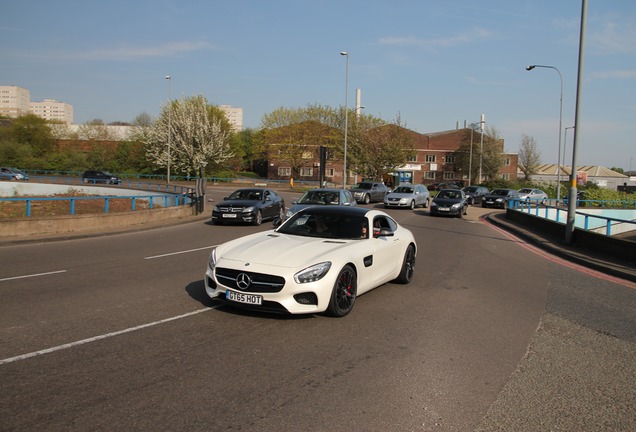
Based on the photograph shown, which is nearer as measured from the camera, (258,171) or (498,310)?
(498,310)

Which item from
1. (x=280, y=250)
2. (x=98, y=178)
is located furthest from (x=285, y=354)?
(x=98, y=178)

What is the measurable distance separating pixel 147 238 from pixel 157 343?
10.8 m

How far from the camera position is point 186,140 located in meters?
61.4

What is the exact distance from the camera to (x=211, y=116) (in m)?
71.4

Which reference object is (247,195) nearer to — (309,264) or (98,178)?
(309,264)

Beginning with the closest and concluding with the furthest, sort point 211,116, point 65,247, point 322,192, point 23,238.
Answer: point 65,247
point 23,238
point 322,192
point 211,116

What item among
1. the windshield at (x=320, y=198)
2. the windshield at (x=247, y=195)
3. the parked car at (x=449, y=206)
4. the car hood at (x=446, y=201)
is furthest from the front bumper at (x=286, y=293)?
the car hood at (x=446, y=201)

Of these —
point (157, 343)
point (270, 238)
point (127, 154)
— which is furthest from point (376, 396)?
point (127, 154)

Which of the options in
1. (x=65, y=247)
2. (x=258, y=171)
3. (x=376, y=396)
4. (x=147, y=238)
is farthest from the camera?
(x=258, y=171)

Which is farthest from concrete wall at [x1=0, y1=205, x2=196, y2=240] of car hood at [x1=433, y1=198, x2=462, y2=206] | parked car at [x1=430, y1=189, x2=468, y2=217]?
car hood at [x1=433, y1=198, x2=462, y2=206]

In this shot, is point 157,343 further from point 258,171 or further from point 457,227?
point 258,171

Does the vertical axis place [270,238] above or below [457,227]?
above

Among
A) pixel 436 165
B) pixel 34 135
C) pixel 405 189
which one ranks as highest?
pixel 34 135

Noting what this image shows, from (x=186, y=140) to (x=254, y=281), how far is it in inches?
2309
